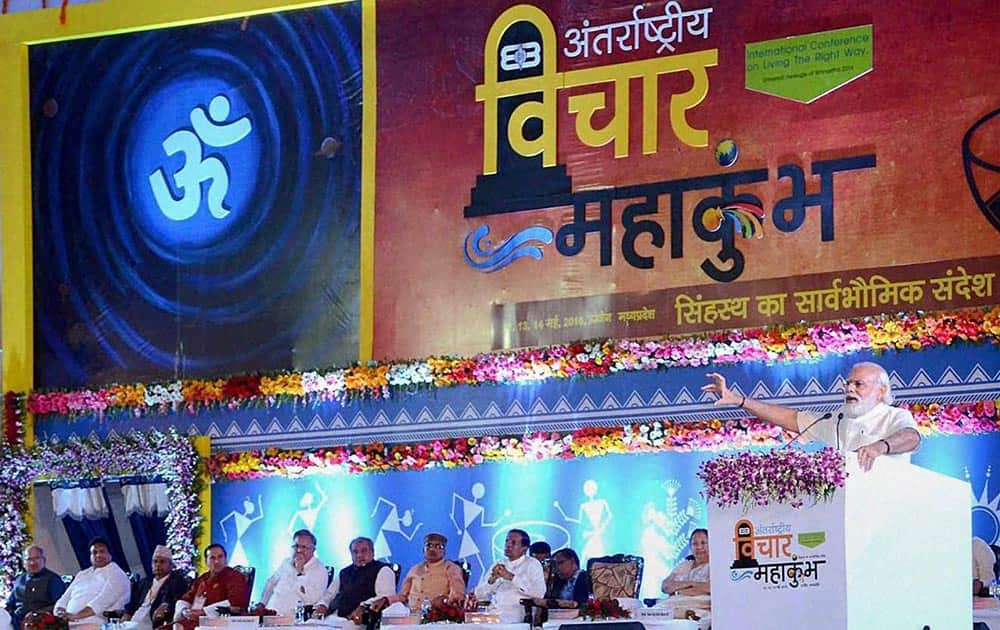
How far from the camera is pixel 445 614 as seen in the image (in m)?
9.15

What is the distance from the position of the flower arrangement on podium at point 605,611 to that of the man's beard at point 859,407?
8.34 ft

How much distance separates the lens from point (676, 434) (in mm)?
10383

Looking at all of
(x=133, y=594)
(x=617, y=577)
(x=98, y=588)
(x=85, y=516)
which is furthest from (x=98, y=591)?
(x=617, y=577)

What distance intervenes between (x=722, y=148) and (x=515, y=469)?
233cm

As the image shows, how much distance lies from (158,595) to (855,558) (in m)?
6.31

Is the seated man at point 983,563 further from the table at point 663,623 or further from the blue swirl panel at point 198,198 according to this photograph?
the blue swirl panel at point 198,198

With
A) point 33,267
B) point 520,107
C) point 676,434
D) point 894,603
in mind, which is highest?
point 520,107

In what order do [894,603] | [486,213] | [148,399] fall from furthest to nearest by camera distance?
[148,399]
[486,213]
[894,603]

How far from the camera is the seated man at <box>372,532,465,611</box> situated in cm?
1013

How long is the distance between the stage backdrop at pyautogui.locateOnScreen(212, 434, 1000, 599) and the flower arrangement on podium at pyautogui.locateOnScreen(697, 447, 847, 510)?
3.95 meters

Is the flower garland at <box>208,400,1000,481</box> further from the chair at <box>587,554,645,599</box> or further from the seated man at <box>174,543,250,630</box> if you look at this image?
the seated man at <box>174,543,250,630</box>

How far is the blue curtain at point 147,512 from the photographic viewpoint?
467 inches

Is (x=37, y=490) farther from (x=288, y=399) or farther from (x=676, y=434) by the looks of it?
(x=676, y=434)

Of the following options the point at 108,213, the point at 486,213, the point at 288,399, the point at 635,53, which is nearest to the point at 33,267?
the point at 108,213
